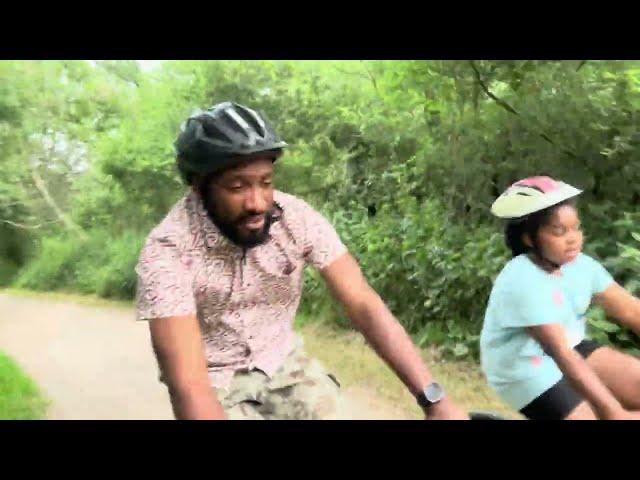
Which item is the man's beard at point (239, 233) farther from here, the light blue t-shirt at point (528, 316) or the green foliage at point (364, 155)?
the green foliage at point (364, 155)

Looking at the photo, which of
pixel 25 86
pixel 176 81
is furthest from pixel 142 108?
pixel 25 86

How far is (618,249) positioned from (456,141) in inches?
27.5

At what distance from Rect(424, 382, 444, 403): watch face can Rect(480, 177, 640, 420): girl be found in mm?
412

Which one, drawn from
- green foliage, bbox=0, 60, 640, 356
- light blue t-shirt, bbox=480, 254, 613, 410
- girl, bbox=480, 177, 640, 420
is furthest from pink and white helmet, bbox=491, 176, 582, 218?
green foliage, bbox=0, 60, 640, 356

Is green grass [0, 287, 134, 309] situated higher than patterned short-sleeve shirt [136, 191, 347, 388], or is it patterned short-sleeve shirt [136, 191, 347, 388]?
patterned short-sleeve shirt [136, 191, 347, 388]

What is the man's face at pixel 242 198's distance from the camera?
1.33m

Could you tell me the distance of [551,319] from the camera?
1665 millimetres

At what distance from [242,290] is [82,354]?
52.4 inches

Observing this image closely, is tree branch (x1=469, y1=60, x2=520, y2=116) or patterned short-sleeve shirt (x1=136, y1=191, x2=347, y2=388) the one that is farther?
tree branch (x1=469, y1=60, x2=520, y2=116)

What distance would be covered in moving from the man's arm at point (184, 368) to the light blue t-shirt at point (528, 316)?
79 cm

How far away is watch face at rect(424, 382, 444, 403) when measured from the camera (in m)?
1.36

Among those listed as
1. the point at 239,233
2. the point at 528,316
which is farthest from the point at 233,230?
the point at 528,316

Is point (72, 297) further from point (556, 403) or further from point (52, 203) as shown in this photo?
point (556, 403)

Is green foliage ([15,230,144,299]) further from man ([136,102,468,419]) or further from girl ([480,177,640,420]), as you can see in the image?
girl ([480,177,640,420])
